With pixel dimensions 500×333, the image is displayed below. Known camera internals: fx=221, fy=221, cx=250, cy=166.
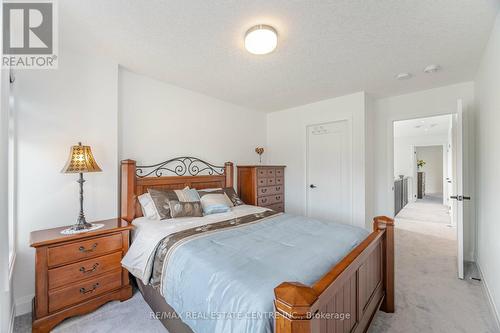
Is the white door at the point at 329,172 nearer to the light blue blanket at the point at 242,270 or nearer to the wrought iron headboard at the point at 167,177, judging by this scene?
the wrought iron headboard at the point at 167,177

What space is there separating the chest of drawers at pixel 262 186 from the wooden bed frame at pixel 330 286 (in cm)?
86

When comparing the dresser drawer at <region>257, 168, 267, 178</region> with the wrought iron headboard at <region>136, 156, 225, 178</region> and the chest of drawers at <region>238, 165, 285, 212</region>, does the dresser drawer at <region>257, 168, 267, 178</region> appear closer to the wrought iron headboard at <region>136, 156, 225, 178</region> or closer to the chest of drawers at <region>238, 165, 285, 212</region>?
the chest of drawers at <region>238, 165, 285, 212</region>

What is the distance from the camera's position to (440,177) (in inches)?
403

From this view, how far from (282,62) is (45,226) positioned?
2.90 metres

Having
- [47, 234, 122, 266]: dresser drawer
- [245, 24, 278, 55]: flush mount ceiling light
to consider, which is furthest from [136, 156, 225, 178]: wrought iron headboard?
[245, 24, 278, 55]: flush mount ceiling light

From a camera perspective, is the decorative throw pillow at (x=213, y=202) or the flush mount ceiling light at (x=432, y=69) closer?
the flush mount ceiling light at (x=432, y=69)

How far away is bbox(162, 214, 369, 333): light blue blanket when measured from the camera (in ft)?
3.51

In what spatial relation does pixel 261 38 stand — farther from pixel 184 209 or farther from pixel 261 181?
pixel 261 181

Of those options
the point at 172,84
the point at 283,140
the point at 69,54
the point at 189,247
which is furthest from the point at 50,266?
the point at 283,140

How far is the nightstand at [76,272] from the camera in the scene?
68.1 inches

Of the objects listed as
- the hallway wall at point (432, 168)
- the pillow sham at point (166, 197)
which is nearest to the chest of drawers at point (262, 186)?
the pillow sham at point (166, 197)

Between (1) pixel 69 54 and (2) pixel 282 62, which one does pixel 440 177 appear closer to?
(2) pixel 282 62

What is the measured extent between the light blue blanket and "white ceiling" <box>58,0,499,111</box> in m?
1.75

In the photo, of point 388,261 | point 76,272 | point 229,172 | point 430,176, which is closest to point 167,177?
point 229,172
